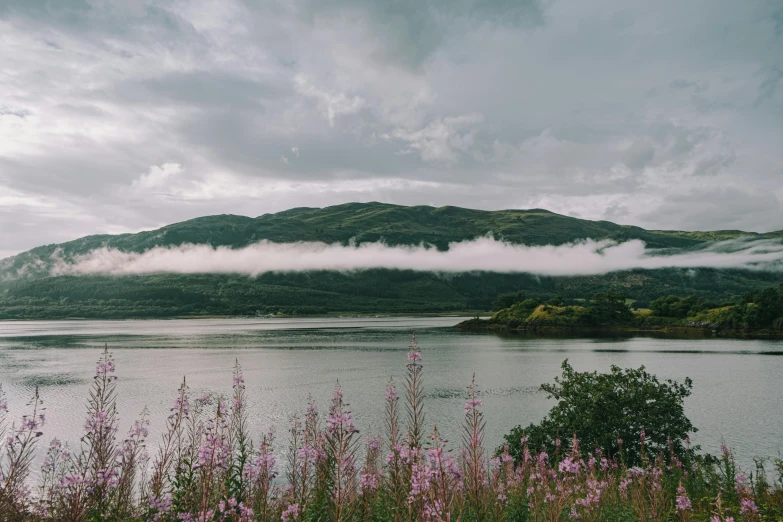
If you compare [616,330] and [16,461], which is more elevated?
[16,461]

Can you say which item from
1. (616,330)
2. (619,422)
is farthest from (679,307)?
(619,422)

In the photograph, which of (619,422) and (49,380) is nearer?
(619,422)

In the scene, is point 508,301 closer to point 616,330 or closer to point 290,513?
point 616,330

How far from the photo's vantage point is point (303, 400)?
4253 centimetres

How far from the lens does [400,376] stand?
5106 centimetres

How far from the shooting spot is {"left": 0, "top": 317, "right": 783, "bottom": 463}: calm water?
109ft

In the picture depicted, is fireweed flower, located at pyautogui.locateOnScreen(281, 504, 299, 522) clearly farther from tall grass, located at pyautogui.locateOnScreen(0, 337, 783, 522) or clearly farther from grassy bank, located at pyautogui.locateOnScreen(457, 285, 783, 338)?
grassy bank, located at pyautogui.locateOnScreen(457, 285, 783, 338)

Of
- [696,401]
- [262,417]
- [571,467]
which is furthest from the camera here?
[696,401]

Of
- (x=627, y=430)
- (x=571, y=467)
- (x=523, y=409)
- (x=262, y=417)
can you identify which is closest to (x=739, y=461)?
(x=627, y=430)

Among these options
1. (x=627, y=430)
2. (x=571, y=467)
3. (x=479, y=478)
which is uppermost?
(x=479, y=478)

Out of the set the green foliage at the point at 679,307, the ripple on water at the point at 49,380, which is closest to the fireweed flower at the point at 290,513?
the ripple on water at the point at 49,380

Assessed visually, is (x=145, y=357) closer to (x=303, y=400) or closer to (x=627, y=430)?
(x=303, y=400)

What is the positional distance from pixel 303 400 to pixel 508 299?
12757 cm

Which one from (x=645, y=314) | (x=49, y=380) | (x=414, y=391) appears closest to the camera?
(x=414, y=391)
